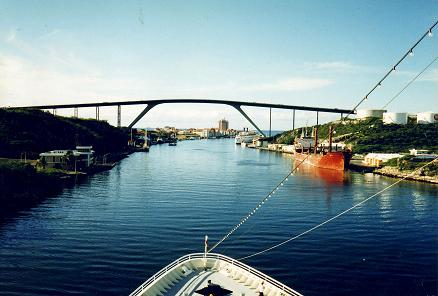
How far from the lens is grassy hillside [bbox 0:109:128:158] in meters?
74.3

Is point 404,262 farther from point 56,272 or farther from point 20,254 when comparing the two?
point 20,254

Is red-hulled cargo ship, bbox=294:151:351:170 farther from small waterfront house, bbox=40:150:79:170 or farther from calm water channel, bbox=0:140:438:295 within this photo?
small waterfront house, bbox=40:150:79:170

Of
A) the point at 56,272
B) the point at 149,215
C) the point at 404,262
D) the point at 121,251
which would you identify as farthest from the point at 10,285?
the point at 404,262

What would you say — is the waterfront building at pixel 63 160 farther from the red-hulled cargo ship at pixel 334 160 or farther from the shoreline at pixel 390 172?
the shoreline at pixel 390 172

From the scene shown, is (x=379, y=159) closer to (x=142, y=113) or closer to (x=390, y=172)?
(x=390, y=172)

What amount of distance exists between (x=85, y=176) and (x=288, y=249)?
160 ft

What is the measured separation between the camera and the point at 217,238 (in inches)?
1226

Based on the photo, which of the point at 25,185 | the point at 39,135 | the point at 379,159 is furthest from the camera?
the point at 379,159

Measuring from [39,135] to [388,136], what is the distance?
10450cm

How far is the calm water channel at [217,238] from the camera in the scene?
2270 cm

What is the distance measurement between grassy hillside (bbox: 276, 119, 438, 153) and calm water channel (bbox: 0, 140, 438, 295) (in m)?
60.4

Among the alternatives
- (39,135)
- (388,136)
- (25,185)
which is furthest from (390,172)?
(39,135)

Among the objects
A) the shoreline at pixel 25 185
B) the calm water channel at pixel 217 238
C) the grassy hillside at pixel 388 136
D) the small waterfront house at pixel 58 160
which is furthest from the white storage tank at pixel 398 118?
the shoreline at pixel 25 185

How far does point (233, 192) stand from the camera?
177 ft
